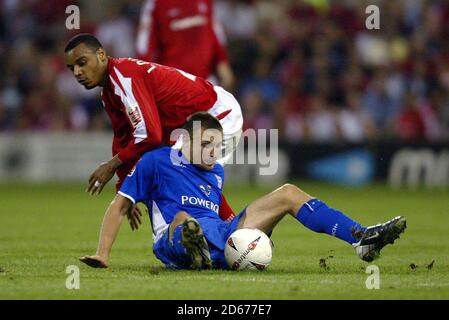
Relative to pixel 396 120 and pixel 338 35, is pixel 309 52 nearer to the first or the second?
pixel 338 35

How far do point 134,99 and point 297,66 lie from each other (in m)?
11.5

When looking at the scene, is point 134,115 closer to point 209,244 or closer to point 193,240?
point 209,244

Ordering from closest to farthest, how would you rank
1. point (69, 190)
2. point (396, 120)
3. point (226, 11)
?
1. point (69, 190)
2. point (396, 120)
3. point (226, 11)

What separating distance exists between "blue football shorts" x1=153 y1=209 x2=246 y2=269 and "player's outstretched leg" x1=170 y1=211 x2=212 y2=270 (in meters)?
0.07

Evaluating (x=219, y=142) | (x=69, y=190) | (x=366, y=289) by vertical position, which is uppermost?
(x=219, y=142)

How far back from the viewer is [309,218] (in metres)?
7.69

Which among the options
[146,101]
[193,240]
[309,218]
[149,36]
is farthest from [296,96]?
[193,240]

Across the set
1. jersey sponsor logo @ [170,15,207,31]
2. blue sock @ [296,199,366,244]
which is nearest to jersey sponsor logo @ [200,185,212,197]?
Answer: blue sock @ [296,199,366,244]

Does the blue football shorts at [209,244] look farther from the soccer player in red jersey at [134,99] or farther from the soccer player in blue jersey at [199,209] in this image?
the soccer player in red jersey at [134,99]

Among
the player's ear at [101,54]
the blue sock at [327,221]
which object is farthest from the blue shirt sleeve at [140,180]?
the blue sock at [327,221]

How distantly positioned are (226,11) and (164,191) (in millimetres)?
12888

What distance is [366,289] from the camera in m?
6.66

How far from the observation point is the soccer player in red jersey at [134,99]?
796 centimetres
